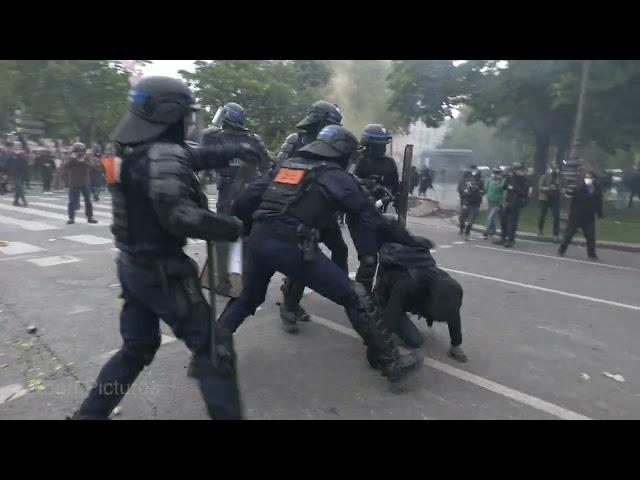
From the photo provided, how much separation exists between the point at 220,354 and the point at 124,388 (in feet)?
1.88

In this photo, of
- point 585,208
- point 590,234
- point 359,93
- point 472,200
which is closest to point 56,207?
point 472,200

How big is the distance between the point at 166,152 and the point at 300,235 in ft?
3.61

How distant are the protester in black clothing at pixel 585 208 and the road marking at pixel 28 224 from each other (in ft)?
31.6

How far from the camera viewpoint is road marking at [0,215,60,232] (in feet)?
31.9

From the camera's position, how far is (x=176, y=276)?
2410 millimetres

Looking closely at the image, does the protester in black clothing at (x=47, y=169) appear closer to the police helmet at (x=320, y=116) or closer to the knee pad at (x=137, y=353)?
the police helmet at (x=320, y=116)

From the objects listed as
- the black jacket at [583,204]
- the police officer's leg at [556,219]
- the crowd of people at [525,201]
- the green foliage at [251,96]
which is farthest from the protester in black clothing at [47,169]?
the black jacket at [583,204]

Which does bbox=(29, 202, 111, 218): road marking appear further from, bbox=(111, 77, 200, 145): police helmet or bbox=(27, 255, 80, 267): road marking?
bbox=(111, 77, 200, 145): police helmet

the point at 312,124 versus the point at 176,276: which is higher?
the point at 312,124

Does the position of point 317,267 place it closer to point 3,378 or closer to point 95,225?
point 3,378

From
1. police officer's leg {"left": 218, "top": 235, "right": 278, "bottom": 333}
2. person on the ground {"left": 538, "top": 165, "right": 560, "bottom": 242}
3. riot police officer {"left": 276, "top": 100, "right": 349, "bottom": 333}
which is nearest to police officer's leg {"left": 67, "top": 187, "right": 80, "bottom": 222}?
riot police officer {"left": 276, "top": 100, "right": 349, "bottom": 333}

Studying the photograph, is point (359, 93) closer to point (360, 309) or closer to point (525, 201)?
point (525, 201)
